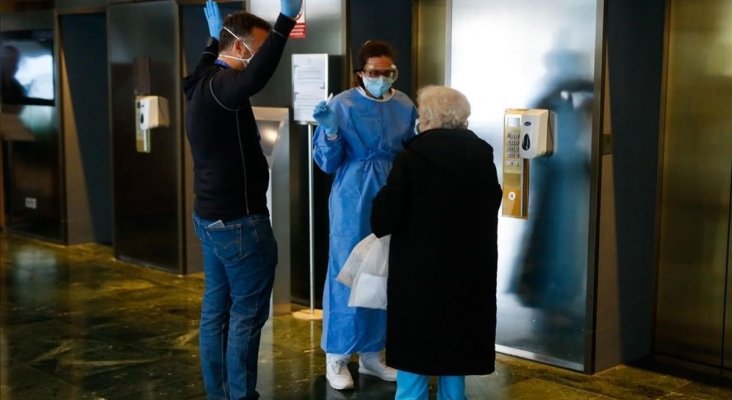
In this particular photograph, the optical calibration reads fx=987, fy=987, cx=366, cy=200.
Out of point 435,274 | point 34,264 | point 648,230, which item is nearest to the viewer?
point 435,274

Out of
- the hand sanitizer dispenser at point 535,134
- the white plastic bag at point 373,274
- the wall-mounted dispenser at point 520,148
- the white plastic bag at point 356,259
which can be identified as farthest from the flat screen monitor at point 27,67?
the white plastic bag at point 373,274

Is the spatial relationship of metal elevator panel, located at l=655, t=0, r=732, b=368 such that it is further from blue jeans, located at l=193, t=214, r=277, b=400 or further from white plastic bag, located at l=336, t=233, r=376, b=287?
blue jeans, located at l=193, t=214, r=277, b=400

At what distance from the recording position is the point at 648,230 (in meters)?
4.71

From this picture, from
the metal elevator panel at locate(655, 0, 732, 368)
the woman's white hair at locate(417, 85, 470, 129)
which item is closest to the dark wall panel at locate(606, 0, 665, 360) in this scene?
the metal elevator panel at locate(655, 0, 732, 368)

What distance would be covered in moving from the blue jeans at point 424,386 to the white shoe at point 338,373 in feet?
2.85

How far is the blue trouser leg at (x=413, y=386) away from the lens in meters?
3.47

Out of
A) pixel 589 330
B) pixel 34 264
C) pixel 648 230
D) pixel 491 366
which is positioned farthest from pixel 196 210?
pixel 34 264

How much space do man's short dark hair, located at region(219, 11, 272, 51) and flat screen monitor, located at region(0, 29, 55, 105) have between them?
4.66m

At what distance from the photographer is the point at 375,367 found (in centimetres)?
448

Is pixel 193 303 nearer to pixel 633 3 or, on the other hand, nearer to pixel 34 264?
pixel 34 264

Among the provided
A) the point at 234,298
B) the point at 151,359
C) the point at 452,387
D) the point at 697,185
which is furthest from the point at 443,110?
the point at 151,359

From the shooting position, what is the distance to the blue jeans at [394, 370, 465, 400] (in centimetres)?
346

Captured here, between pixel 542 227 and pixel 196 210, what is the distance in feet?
5.66

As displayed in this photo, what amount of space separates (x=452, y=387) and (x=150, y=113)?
3841 mm
